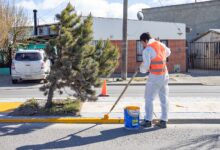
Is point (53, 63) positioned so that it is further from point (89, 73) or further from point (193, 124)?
point (193, 124)

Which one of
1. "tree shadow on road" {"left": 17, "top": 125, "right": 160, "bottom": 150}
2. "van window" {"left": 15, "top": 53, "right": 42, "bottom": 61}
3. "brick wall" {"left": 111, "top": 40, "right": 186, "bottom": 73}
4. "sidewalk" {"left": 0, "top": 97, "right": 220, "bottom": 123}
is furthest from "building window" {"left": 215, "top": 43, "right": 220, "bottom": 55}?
Answer: "tree shadow on road" {"left": 17, "top": 125, "right": 160, "bottom": 150}

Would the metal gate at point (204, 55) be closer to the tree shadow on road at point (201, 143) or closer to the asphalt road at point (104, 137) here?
the asphalt road at point (104, 137)

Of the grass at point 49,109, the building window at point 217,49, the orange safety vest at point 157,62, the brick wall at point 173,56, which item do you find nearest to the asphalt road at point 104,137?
the grass at point 49,109

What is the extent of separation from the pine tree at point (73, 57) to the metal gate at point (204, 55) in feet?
62.9

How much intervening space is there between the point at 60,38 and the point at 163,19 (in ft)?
99.1

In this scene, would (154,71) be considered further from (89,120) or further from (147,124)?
(89,120)

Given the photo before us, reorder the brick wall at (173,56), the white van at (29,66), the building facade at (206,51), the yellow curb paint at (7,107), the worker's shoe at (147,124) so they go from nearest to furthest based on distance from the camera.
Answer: the worker's shoe at (147,124)
the yellow curb paint at (7,107)
the white van at (29,66)
the brick wall at (173,56)
the building facade at (206,51)

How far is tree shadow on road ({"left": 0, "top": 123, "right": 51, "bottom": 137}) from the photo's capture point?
739 centimetres

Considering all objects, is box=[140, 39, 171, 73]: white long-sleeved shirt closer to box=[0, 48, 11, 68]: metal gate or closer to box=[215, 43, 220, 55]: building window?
box=[0, 48, 11, 68]: metal gate

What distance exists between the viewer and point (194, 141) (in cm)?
672

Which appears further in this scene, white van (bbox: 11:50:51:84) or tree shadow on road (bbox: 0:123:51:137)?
white van (bbox: 11:50:51:84)

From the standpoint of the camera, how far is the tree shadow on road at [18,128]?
7.39 meters

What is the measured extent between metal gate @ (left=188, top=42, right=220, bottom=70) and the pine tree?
62.9ft

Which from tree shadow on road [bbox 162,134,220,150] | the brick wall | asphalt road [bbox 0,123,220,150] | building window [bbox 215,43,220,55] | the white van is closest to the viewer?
tree shadow on road [bbox 162,134,220,150]
